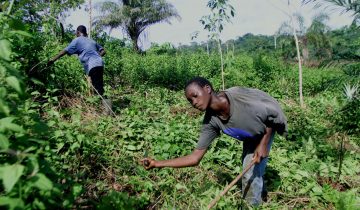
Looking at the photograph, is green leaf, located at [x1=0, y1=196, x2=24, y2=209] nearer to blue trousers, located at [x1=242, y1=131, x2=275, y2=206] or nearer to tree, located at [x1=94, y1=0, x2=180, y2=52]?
blue trousers, located at [x1=242, y1=131, x2=275, y2=206]

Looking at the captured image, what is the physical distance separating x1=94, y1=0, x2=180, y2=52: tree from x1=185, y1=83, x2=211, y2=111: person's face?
69.9 feet

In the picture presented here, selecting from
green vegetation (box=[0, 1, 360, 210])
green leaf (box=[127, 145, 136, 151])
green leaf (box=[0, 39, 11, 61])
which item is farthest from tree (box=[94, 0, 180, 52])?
green leaf (box=[0, 39, 11, 61])

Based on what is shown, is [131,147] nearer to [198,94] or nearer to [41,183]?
[198,94]

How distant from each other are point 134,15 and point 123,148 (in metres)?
21.5

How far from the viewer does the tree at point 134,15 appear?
24406mm

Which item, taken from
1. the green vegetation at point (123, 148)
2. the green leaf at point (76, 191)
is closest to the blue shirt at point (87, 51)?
the green vegetation at point (123, 148)

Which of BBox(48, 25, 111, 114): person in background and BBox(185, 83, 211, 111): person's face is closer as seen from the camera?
BBox(185, 83, 211, 111): person's face

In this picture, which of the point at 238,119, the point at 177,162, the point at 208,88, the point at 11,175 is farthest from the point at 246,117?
the point at 11,175

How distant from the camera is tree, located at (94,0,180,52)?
961 inches

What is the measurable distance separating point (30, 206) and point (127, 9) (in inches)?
938

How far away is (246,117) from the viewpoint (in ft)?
10.3

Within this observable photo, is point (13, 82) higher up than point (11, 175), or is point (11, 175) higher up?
point (13, 82)

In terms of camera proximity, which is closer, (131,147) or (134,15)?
(131,147)

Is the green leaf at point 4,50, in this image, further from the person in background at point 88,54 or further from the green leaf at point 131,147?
the person in background at point 88,54
